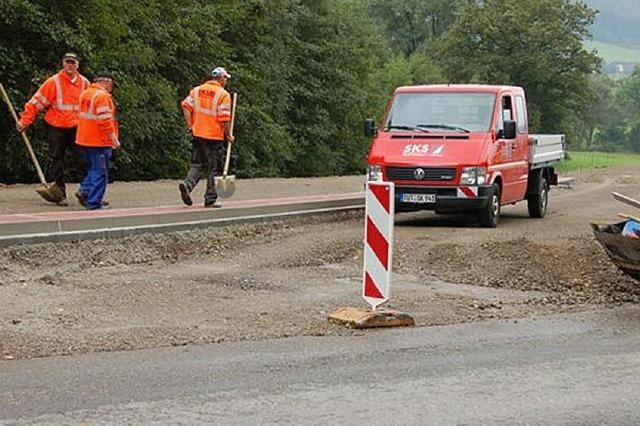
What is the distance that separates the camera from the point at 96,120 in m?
13.0

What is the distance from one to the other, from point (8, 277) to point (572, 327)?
5.39m

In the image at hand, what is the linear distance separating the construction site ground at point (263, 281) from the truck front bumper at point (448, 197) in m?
0.38

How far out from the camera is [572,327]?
8.73 metres

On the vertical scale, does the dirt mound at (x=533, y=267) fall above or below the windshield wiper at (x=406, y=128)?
below

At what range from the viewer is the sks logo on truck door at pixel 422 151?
1547cm

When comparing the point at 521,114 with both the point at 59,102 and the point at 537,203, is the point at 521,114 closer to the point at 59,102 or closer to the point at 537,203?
the point at 537,203

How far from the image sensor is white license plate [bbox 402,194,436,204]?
15320 mm

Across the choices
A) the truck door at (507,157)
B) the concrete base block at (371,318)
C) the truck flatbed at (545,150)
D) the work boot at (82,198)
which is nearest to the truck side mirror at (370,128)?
the truck door at (507,157)

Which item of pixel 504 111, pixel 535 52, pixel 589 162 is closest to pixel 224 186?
pixel 504 111

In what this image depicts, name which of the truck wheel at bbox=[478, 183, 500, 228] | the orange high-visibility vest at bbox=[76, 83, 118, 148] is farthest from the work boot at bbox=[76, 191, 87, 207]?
the truck wheel at bbox=[478, 183, 500, 228]

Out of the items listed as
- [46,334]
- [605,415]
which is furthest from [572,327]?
[46,334]

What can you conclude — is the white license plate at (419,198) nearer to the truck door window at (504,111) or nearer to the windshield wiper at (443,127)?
the windshield wiper at (443,127)

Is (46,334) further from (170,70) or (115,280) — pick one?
(170,70)

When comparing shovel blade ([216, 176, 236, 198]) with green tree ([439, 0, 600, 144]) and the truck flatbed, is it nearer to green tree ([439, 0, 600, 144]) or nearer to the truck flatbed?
the truck flatbed
